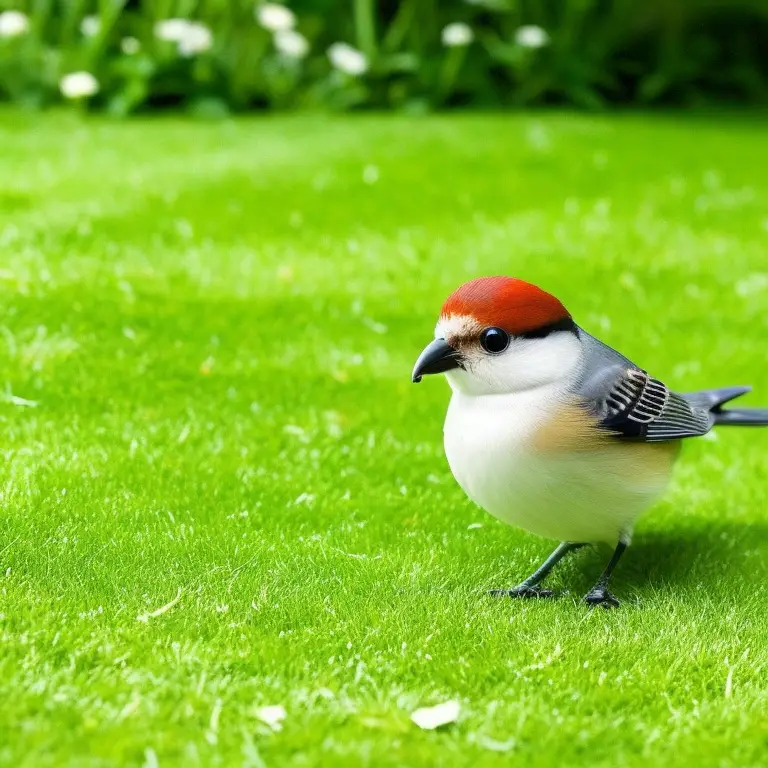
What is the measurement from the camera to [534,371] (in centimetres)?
393

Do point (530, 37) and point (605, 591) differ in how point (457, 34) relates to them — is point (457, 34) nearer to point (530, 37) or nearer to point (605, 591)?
point (530, 37)

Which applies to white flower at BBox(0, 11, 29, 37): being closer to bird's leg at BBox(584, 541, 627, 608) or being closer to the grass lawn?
the grass lawn

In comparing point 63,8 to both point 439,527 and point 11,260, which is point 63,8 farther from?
point 439,527

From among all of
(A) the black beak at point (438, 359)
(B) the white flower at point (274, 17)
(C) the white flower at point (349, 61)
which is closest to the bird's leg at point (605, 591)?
(A) the black beak at point (438, 359)

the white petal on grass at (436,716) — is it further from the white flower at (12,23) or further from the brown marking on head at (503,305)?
the white flower at (12,23)

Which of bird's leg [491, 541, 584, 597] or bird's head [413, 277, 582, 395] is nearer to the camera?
bird's head [413, 277, 582, 395]

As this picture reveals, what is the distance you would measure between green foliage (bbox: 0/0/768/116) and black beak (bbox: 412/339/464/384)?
862 cm

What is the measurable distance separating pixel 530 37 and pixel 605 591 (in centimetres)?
966

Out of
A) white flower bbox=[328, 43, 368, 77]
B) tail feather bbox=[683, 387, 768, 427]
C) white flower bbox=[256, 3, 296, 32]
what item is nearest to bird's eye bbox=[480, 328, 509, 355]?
tail feather bbox=[683, 387, 768, 427]

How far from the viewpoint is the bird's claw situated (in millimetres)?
4164

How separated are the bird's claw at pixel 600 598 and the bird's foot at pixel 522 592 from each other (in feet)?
0.48

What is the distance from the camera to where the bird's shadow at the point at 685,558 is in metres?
4.47

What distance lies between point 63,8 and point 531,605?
425 inches

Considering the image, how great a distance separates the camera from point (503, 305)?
3830 mm
